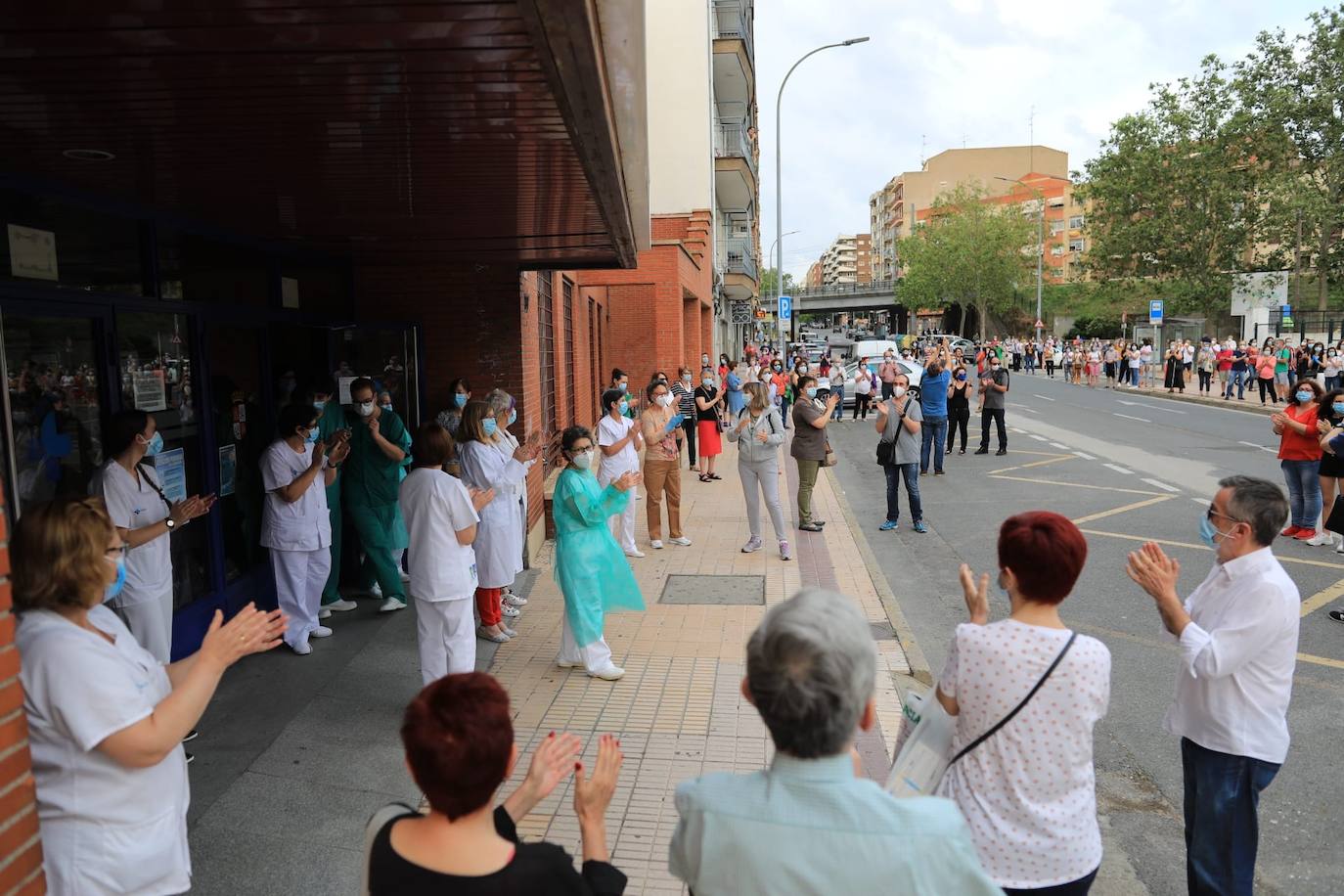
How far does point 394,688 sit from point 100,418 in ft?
7.60

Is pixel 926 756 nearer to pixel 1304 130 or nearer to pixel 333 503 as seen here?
pixel 333 503

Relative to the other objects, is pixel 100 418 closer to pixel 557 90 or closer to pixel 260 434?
pixel 260 434

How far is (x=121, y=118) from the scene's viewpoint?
13.4 feet

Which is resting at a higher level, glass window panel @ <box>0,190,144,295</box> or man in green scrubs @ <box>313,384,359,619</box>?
glass window panel @ <box>0,190,144,295</box>

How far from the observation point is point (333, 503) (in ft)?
25.1

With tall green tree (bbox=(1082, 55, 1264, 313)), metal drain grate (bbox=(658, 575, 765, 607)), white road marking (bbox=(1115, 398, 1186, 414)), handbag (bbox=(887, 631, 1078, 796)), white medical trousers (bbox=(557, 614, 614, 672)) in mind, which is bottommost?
white road marking (bbox=(1115, 398, 1186, 414))

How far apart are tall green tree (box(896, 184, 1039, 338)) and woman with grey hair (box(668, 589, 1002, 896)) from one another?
85647mm

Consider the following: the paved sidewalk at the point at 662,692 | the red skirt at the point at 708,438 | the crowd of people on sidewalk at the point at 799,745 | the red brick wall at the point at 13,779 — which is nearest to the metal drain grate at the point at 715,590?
the paved sidewalk at the point at 662,692

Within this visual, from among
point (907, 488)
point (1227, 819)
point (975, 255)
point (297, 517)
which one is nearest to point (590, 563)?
point (297, 517)

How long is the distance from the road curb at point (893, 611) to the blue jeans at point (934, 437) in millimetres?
3041

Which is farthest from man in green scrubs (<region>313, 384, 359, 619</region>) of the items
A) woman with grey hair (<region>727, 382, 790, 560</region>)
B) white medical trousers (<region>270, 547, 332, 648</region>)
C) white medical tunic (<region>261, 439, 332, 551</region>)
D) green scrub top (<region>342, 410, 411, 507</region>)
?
woman with grey hair (<region>727, 382, 790, 560</region>)

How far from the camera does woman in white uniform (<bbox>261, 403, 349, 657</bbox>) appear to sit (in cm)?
668

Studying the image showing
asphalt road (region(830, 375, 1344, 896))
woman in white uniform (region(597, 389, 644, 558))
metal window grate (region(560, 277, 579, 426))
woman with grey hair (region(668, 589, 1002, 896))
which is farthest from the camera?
metal window grate (region(560, 277, 579, 426))

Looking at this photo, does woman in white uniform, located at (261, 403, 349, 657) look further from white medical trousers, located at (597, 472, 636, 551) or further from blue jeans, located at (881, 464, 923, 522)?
blue jeans, located at (881, 464, 923, 522)
